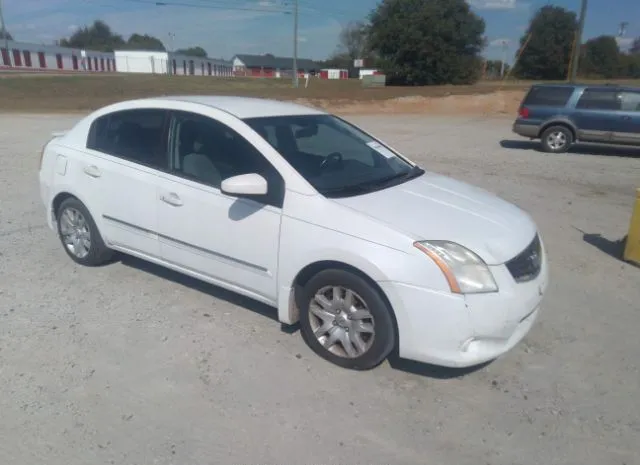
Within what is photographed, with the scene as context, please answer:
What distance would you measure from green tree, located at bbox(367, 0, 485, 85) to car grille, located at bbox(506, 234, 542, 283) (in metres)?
52.7

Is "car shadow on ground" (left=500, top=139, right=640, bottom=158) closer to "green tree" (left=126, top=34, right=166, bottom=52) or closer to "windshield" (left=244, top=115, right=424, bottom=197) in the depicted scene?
"windshield" (left=244, top=115, right=424, bottom=197)

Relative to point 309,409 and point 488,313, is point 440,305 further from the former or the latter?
point 309,409

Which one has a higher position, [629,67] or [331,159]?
[331,159]

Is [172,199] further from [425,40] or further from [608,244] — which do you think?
[425,40]

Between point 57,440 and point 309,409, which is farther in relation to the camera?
point 309,409

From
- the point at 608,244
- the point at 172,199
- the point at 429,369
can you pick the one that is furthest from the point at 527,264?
the point at 608,244

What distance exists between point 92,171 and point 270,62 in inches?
4920

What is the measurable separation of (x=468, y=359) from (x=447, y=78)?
54.8 meters

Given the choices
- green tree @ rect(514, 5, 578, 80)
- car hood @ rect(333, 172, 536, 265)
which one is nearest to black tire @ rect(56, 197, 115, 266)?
car hood @ rect(333, 172, 536, 265)

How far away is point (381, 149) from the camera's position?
4.80 m

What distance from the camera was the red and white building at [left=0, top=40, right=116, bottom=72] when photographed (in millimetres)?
74250

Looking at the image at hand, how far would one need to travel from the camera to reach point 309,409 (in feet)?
10.6

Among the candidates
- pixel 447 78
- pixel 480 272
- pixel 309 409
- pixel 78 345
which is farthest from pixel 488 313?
pixel 447 78

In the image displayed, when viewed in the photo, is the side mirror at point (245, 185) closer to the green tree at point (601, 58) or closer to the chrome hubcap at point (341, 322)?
the chrome hubcap at point (341, 322)
